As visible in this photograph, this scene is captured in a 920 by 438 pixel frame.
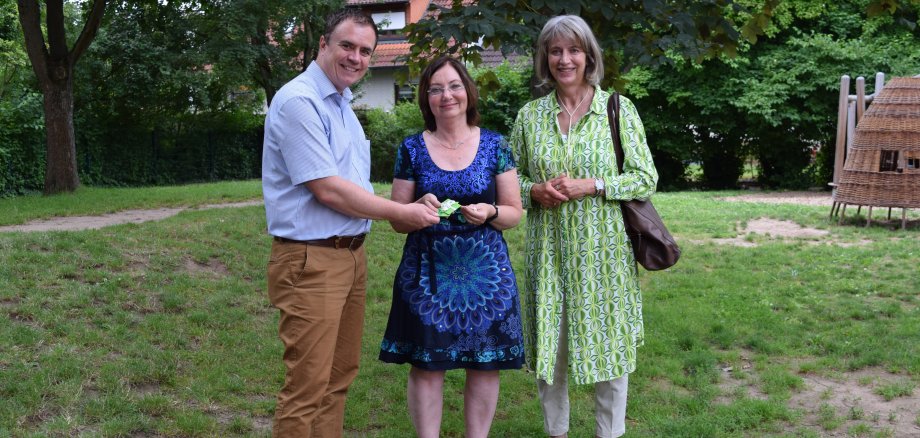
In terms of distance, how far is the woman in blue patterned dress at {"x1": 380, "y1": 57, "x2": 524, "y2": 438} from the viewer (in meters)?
3.69

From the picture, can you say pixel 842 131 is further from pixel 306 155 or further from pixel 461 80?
pixel 306 155

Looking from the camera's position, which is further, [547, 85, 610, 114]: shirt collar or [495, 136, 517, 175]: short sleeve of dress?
[547, 85, 610, 114]: shirt collar

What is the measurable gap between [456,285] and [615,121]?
41.6 inches

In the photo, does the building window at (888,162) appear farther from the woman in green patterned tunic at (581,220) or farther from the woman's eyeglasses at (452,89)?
the woman's eyeglasses at (452,89)

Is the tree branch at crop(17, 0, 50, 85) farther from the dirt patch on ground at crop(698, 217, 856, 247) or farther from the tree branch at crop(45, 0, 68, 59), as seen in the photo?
the dirt patch on ground at crop(698, 217, 856, 247)

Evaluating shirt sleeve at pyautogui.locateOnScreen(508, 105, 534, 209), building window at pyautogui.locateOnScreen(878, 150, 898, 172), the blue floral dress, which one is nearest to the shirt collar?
shirt sleeve at pyautogui.locateOnScreen(508, 105, 534, 209)

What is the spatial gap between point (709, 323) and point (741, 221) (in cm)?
674

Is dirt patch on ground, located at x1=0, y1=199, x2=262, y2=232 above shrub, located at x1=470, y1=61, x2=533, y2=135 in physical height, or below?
below

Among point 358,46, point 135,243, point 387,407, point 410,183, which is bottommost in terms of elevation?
point 387,407

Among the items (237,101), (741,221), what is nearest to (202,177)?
(237,101)

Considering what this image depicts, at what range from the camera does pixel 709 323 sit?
7141 millimetres

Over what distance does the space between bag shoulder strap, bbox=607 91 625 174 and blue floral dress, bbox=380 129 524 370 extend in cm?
58

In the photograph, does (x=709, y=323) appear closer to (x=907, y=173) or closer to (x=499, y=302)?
(x=499, y=302)

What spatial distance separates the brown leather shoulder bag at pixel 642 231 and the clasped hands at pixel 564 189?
240mm
